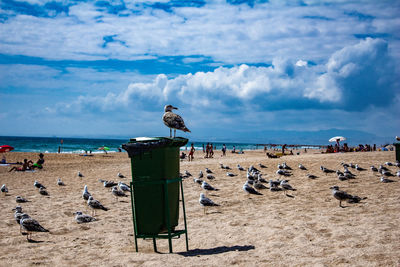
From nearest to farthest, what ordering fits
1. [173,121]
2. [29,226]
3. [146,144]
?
[146,144]
[29,226]
[173,121]

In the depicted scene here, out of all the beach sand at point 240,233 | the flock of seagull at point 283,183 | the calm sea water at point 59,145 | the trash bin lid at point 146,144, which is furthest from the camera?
the calm sea water at point 59,145

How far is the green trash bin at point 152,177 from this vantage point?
622 centimetres

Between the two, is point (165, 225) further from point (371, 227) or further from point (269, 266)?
point (371, 227)

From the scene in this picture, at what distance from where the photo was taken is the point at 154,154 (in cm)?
622

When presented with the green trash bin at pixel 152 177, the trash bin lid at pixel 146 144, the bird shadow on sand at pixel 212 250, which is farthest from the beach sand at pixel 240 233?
the trash bin lid at pixel 146 144

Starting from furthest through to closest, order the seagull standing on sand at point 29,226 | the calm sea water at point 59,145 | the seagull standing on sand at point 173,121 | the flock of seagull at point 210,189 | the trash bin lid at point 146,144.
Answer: the calm sea water at point 59,145 → the seagull standing on sand at point 173,121 → the flock of seagull at point 210,189 → the seagull standing on sand at point 29,226 → the trash bin lid at point 146,144

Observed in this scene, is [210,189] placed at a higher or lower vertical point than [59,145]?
lower

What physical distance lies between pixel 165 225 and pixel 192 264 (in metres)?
1.18

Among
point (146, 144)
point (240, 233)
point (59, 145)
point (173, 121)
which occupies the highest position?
point (173, 121)

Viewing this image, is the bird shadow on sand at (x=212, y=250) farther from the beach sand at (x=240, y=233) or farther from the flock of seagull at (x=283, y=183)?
the flock of seagull at (x=283, y=183)

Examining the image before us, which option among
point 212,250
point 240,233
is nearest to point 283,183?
point 240,233

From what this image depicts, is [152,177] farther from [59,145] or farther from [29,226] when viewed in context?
[59,145]

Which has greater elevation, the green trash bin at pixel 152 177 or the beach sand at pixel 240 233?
the green trash bin at pixel 152 177

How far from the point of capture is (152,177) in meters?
6.24
